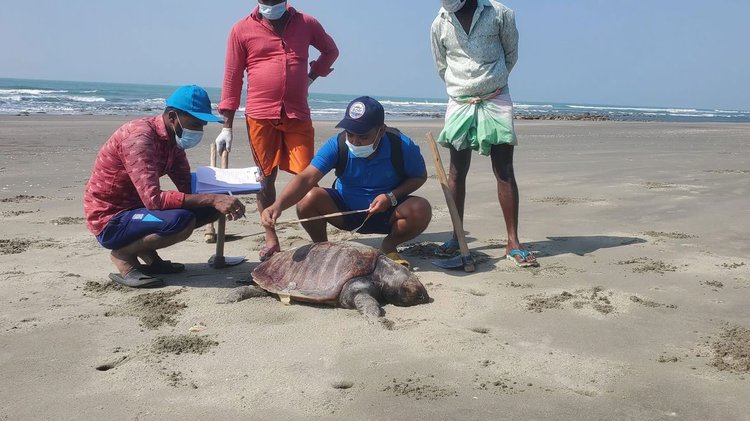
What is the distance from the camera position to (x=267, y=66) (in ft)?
15.2

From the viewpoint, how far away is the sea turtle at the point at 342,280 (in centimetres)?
366

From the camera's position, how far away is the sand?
2.52 m

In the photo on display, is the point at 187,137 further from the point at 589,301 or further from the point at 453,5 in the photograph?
the point at 589,301

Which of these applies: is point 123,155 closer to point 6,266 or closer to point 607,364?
point 6,266

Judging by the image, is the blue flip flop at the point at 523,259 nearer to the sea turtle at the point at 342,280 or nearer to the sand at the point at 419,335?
the sand at the point at 419,335

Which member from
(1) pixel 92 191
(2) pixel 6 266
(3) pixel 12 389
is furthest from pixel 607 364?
(2) pixel 6 266

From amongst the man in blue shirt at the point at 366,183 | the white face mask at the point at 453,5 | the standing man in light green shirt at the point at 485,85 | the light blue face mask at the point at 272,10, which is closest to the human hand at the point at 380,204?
the man in blue shirt at the point at 366,183

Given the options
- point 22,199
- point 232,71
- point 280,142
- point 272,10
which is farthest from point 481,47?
point 22,199

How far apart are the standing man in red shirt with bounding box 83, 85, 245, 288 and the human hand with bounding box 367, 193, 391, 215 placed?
80 cm

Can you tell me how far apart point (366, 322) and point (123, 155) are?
1734 millimetres

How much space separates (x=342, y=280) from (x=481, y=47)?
1912mm

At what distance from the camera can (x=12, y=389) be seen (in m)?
2.63

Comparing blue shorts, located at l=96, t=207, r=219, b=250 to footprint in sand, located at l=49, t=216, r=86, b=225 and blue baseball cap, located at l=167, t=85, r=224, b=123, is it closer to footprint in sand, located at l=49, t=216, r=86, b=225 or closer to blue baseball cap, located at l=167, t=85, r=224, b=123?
blue baseball cap, located at l=167, t=85, r=224, b=123

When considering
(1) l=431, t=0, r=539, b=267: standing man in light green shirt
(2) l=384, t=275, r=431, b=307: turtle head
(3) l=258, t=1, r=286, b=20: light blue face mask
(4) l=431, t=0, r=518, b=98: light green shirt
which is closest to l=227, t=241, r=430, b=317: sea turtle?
(2) l=384, t=275, r=431, b=307: turtle head
